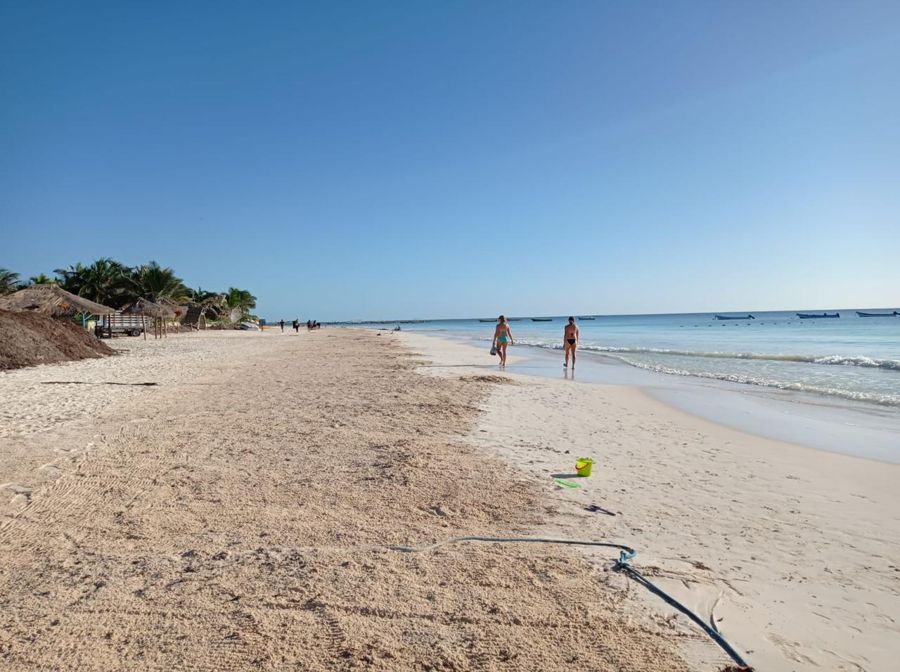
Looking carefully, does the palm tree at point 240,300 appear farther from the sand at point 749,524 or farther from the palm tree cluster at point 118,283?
the sand at point 749,524

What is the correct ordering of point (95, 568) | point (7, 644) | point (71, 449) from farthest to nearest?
point (71, 449) < point (95, 568) < point (7, 644)

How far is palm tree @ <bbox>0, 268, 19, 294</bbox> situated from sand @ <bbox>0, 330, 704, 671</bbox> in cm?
3765

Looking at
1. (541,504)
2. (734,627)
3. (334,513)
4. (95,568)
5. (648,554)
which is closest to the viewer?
(734,627)

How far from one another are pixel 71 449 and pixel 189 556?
3.81m

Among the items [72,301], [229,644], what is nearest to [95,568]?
[229,644]

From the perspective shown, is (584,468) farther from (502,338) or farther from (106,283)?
(106,283)

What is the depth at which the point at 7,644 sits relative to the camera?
2.50 meters

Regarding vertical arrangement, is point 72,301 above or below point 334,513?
above

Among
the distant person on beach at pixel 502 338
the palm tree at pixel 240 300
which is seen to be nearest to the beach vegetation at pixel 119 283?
the palm tree at pixel 240 300

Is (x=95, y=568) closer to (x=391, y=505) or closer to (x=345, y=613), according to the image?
(x=345, y=613)

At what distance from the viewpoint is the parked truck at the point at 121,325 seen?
112ft

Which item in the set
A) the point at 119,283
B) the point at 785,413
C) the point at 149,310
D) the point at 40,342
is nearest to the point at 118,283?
the point at 119,283

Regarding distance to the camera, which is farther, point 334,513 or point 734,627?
point 334,513

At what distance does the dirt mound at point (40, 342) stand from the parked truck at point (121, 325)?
610 inches
